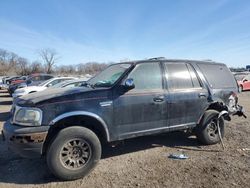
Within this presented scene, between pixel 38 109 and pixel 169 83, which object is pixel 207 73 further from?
pixel 38 109

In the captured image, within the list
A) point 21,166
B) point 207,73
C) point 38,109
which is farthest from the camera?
point 207,73

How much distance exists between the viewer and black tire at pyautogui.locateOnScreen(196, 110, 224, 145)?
539cm

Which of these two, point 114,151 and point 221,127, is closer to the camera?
point 114,151

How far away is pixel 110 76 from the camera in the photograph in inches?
199

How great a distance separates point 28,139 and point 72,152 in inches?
28.4

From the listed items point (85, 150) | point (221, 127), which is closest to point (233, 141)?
point (221, 127)

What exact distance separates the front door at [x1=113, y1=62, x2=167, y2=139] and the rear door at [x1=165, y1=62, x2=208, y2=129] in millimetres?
206

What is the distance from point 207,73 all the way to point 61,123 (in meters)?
3.45

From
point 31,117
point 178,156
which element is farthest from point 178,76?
point 31,117

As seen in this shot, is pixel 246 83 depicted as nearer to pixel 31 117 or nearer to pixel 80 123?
pixel 80 123

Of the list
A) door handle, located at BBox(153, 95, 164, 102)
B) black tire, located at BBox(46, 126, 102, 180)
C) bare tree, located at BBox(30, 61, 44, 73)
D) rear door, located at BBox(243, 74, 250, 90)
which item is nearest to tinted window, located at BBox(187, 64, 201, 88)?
door handle, located at BBox(153, 95, 164, 102)

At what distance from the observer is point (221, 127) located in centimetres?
573

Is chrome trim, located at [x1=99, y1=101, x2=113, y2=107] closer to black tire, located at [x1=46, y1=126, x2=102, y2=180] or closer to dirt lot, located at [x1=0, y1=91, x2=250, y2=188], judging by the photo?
black tire, located at [x1=46, y1=126, x2=102, y2=180]

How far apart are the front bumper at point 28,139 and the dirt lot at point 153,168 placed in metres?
0.55
